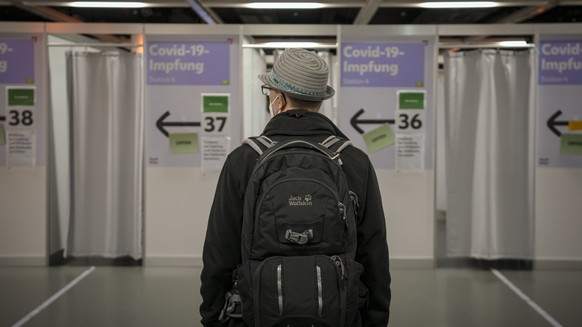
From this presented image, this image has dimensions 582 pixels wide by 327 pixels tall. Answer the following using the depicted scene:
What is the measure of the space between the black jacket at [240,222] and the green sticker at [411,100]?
4.56 metres

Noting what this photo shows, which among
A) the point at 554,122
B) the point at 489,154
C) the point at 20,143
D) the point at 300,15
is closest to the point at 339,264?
the point at 489,154

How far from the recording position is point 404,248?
22.1 ft

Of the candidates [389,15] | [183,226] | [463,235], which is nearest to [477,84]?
[463,235]

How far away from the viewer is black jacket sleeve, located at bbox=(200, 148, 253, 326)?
2.02m

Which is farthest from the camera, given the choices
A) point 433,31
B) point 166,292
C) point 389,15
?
point 389,15

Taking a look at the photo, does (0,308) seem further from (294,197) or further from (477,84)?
(477,84)

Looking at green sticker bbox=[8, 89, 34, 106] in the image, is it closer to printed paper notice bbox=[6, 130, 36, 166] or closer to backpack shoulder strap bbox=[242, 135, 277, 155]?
printed paper notice bbox=[6, 130, 36, 166]

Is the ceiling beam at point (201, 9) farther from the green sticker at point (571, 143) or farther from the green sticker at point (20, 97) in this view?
the green sticker at point (571, 143)

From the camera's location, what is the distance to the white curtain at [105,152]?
22.1ft

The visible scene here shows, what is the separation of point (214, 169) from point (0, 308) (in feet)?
7.73

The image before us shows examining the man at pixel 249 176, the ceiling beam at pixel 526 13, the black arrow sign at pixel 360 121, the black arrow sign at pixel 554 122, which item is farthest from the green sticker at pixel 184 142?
the man at pixel 249 176

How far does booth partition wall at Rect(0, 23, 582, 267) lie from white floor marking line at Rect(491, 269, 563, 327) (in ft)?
1.26

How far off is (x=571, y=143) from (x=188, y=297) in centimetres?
404

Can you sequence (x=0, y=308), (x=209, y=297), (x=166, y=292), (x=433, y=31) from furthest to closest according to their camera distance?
(x=433, y=31) → (x=166, y=292) → (x=0, y=308) → (x=209, y=297)
